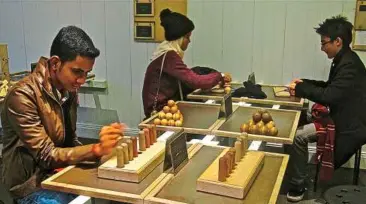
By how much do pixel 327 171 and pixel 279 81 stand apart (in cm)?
109

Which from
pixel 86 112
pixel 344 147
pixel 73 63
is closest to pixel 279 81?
pixel 344 147

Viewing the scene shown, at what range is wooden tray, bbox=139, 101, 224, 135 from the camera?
7.23 feet

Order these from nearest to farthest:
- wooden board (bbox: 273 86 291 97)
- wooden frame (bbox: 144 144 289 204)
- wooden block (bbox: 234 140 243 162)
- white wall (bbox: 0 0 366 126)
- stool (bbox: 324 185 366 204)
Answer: wooden frame (bbox: 144 144 289 204) < wooden block (bbox: 234 140 243 162) < stool (bbox: 324 185 366 204) < wooden board (bbox: 273 86 291 97) < white wall (bbox: 0 0 366 126)

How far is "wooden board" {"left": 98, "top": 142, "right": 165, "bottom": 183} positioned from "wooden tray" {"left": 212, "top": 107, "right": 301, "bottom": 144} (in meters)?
0.58

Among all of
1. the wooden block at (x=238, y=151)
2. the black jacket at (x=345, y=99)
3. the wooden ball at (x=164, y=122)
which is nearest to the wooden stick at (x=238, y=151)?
the wooden block at (x=238, y=151)

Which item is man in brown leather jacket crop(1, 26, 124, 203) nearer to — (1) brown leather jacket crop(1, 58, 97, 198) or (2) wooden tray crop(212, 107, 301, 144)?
(1) brown leather jacket crop(1, 58, 97, 198)

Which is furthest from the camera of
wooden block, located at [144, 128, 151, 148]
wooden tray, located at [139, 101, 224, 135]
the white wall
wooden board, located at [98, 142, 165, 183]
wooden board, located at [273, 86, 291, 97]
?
the white wall

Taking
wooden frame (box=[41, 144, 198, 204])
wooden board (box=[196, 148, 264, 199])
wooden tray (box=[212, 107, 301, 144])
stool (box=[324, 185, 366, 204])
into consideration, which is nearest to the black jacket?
wooden tray (box=[212, 107, 301, 144])

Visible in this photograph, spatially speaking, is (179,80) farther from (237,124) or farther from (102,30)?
(102,30)

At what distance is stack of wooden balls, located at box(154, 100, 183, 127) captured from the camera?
227cm

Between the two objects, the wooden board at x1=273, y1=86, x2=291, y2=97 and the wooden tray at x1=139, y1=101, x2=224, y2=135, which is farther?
the wooden board at x1=273, y1=86, x2=291, y2=97

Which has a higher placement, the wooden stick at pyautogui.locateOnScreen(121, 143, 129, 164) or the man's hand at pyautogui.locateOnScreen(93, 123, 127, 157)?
the man's hand at pyautogui.locateOnScreen(93, 123, 127, 157)

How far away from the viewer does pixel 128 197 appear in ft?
4.57

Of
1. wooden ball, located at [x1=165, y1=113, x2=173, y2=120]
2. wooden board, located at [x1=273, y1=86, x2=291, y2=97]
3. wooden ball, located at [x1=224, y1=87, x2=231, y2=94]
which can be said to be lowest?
wooden ball, located at [x1=165, y1=113, x2=173, y2=120]
